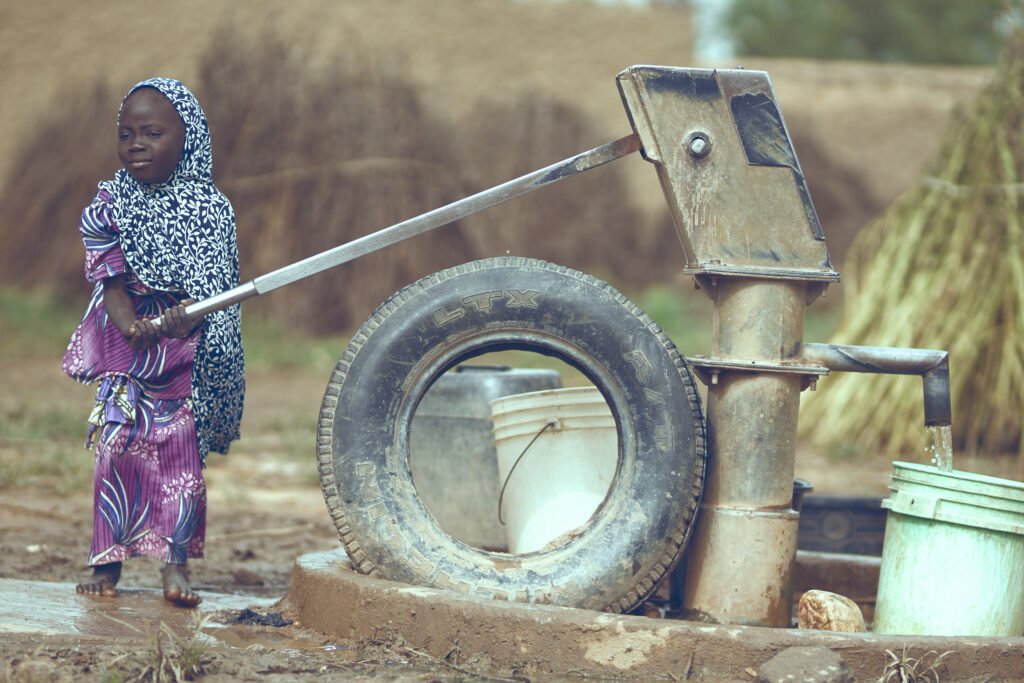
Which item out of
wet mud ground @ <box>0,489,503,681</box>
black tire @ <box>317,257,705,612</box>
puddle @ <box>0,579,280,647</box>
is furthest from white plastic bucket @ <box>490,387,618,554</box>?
puddle @ <box>0,579,280,647</box>

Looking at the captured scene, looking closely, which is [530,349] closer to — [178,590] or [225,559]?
[178,590]

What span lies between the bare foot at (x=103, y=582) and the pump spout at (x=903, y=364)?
2.15m

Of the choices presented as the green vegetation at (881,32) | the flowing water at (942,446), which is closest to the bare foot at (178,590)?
the flowing water at (942,446)

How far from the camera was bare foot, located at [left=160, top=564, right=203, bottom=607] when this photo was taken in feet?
12.3

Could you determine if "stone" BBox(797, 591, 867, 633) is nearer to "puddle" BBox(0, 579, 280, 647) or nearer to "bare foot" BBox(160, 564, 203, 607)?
"puddle" BBox(0, 579, 280, 647)

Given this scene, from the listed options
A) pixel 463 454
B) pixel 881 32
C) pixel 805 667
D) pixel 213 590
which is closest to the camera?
pixel 805 667

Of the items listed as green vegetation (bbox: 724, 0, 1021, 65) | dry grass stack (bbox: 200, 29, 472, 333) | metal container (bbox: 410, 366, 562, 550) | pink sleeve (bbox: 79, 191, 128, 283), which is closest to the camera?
pink sleeve (bbox: 79, 191, 128, 283)

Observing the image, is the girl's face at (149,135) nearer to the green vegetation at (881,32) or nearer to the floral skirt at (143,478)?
the floral skirt at (143,478)

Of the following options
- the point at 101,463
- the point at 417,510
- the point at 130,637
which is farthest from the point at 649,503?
the point at 101,463

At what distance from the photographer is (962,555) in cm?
333

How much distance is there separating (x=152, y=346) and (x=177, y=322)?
234 mm

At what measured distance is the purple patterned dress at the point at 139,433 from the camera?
3.79 m

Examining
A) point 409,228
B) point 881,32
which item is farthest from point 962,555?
point 881,32

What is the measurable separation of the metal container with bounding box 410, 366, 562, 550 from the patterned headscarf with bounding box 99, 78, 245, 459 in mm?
768
